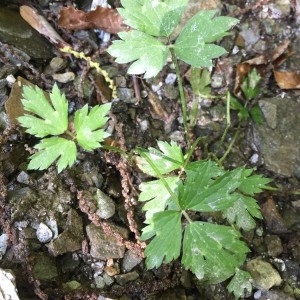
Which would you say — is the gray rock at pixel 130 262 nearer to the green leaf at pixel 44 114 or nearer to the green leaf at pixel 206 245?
the green leaf at pixel 206 245

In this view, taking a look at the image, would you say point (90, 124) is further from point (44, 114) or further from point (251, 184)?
point (251, 184)

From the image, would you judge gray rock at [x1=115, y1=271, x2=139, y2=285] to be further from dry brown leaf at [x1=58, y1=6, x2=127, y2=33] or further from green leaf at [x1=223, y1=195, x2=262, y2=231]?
dry brown leaf at [x1=58, y1=6, x2=127, y2=33]

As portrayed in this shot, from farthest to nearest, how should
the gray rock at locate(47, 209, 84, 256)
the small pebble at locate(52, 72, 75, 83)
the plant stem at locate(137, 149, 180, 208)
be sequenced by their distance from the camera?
the small pebble at locate(52, 72, 75, 83), the gray rock at locate(47, 209, 84, 256), the plant stem at locate(137, 149, 180, 208)

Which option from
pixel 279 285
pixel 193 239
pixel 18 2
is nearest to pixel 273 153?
pixel 279 285

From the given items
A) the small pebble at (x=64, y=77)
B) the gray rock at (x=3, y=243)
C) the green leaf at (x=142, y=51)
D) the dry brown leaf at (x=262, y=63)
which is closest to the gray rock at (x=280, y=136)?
the dry brown leaf at (x=262, y=63)

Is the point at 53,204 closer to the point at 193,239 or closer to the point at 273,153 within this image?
the point at 193,239

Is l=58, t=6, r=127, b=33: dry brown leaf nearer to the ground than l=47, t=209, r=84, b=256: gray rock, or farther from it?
farther from it

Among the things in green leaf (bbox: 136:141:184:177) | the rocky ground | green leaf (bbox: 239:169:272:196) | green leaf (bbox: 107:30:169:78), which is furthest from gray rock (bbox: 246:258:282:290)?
green leaf (bbox: 107:30:169:78)
